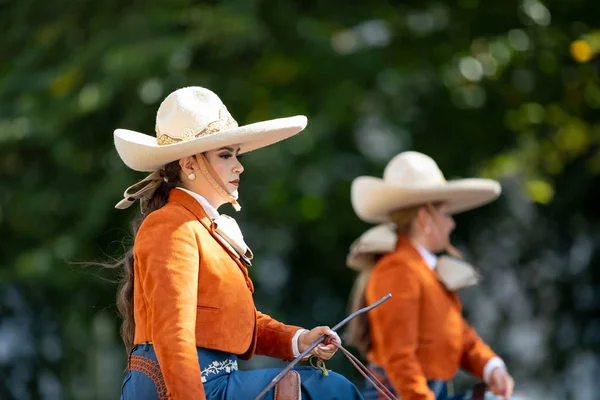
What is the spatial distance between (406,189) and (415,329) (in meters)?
0.74

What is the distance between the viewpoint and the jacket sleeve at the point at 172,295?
3.33 metres

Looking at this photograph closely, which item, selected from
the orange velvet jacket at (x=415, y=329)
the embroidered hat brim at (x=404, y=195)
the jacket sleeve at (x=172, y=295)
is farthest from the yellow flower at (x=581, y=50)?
the jacket sleeve at (x=172, y=295)

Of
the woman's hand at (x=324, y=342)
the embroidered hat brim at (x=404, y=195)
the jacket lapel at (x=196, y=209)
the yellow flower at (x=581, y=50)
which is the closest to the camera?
the woman's hand at (x=324, y=342)

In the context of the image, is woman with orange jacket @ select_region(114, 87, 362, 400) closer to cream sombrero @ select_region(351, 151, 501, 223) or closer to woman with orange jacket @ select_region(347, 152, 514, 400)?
woman with orange jacket @ select_region(347, 152, 514, 400)

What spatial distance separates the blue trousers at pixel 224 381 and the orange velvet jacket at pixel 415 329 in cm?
147

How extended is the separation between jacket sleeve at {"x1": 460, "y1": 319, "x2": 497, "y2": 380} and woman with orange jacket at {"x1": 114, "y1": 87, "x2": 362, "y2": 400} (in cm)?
170

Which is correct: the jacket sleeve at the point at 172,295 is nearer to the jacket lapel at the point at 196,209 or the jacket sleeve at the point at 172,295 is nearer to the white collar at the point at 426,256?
the jacket lapel at the point at 196,209

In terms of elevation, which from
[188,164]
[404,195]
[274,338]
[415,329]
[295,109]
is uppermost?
[188,164]

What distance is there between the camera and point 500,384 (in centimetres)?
526

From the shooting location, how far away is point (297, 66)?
844 centimetres

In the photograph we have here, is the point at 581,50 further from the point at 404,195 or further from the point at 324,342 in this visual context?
the point at 324,342

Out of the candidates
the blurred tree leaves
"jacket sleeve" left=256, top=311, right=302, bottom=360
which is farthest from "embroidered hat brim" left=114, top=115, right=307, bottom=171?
the blurred tree leaves

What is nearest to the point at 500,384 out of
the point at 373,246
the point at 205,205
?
the point at 373,246

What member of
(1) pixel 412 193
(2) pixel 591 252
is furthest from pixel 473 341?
(2) pixel 591 252
